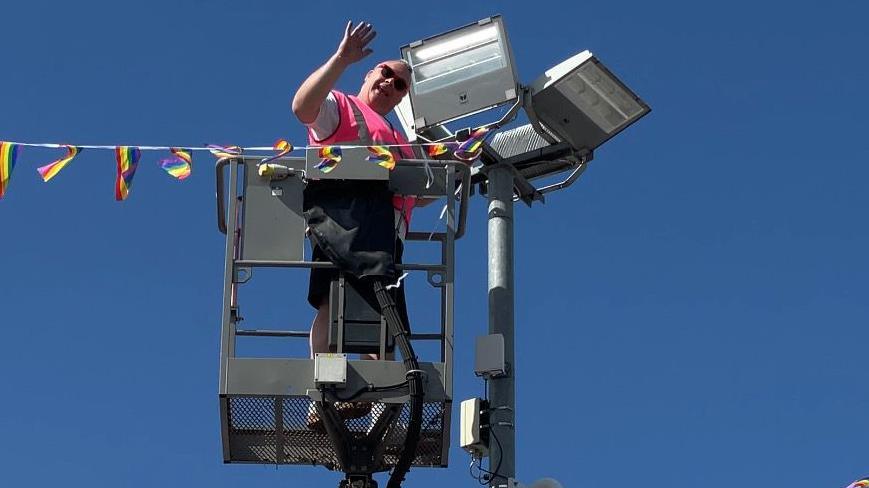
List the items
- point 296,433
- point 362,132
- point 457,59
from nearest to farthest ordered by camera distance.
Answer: point 296,433
point 362,132
point 457,59

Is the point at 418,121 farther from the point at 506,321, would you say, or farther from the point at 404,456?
the point at 404,456

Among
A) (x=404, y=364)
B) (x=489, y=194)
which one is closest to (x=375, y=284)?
(x=404, y=364)

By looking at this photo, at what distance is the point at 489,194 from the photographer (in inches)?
496

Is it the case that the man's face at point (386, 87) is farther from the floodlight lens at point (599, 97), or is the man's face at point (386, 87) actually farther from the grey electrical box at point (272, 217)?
the floodlight lens at point (599, 97)

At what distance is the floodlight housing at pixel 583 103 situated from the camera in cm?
1241

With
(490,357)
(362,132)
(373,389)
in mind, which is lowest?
(373,389)

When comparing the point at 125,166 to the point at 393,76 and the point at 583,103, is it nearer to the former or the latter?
the point at 393,76

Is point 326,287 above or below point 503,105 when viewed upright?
below

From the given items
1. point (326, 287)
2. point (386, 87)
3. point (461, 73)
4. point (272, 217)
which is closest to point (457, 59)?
point (461, 73)

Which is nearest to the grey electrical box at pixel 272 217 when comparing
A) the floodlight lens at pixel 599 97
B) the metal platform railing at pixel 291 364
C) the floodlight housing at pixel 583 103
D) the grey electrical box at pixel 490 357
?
the metal platform railing at pixel 291 364

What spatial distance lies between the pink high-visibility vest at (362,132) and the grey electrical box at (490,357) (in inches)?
36.3

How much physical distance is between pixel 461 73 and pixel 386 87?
2.16ft

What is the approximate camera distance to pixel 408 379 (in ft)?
35.8

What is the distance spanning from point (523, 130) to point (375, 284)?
225cm
